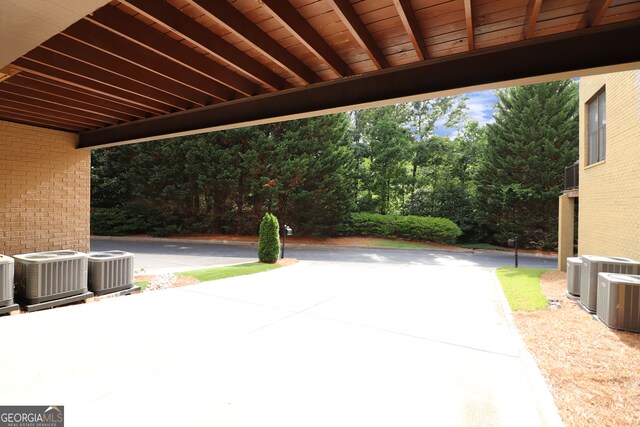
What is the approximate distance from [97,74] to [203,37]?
1.86m

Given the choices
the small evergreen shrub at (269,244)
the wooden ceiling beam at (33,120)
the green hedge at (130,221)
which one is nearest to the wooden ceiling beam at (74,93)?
the wooden ceiling beam at (33,120)

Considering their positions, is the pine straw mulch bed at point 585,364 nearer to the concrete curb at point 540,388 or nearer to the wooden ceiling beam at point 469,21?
the concrete curb at point 540,388

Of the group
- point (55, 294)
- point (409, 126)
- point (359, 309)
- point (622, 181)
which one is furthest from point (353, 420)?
point (409, 126)

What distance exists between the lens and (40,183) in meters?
6.62

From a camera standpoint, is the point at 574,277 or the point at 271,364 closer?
the point at 271,364

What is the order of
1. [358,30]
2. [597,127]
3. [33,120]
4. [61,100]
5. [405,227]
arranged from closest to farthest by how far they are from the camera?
[358,30]
[61,100]
[33,120]
[597,127]
[405,227]

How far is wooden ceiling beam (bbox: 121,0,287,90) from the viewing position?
2.98 m

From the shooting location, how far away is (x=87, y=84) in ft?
15.0

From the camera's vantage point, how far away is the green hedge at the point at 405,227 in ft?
66.7

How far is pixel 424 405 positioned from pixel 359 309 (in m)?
3.03

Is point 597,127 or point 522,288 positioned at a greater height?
point 597,127

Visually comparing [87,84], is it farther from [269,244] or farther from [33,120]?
[269,244]

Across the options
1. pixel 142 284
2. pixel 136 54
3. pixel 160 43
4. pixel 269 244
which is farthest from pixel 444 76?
pixel 269 244

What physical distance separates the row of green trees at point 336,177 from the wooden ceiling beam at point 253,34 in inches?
666
